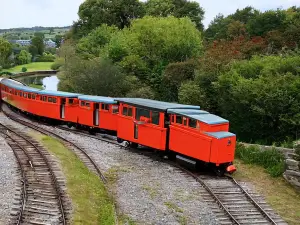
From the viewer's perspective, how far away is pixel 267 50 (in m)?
29.9

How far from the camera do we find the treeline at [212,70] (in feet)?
65.6

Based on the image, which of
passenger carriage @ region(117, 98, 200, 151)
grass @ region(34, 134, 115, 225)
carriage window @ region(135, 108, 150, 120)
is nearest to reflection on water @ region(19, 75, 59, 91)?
passenger carriage @ region(117, 98, 200, 151)

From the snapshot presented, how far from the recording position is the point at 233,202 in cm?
1376

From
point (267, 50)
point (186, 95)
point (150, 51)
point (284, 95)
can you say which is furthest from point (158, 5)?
point (284, 95)

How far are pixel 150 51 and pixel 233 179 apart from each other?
2291 cm

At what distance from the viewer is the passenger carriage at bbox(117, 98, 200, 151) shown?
18.1 meters

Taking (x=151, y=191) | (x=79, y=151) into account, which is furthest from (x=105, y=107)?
(x=151, y=191)

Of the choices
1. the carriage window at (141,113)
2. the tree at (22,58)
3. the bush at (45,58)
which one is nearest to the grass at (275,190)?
the carriage window at (141,113)

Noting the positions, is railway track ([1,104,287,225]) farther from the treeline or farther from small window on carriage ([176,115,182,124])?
the treeline

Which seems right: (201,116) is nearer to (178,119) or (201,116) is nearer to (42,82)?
(178,119)

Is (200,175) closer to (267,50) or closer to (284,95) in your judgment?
(284,95)

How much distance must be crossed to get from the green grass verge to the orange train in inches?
84.6

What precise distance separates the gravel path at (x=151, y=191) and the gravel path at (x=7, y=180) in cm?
348

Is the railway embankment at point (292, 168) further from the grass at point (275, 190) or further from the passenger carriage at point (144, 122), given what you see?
the passenger carriage at point (144, 122)
